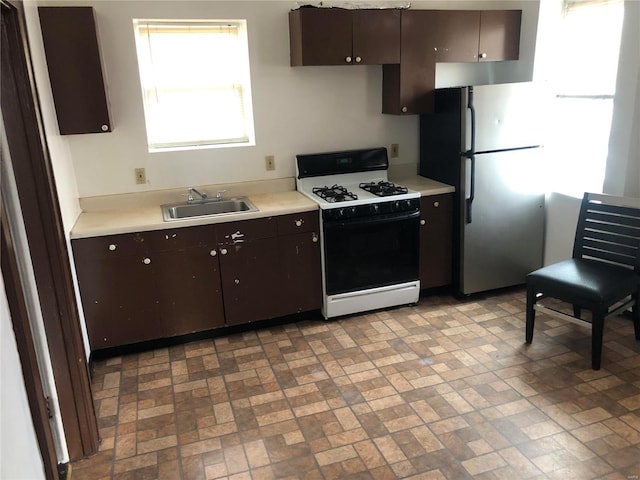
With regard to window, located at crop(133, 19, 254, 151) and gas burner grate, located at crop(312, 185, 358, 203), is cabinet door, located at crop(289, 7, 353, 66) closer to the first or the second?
window, located at crop(133, 19, 254, 151)

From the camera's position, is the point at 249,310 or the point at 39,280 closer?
the point at 39,280

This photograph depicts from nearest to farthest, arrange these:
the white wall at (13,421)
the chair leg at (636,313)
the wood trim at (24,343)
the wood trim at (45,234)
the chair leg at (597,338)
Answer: the white wall at (13,421) → the wood trim at (24,343) → the wood trim at (45,234) → the chair leg at (597,338) → the chair leg at (636,313)

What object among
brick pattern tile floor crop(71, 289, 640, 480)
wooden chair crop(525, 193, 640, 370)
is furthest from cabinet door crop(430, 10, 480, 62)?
brick pattern tile floor crop(71, 289, 640, 480)

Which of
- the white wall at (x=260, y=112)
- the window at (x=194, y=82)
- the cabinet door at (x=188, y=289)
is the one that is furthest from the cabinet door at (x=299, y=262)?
the window at (x=194, y=82)

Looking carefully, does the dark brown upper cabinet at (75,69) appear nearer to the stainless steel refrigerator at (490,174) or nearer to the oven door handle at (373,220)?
the oven door handle at (373,220)

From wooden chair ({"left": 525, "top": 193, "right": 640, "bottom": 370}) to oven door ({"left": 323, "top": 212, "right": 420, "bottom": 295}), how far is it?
2.83ft

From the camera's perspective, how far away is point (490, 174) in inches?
143

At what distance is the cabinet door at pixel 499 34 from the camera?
370cm

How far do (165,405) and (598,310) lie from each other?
7.64 ft

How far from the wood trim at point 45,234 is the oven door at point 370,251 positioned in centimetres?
166

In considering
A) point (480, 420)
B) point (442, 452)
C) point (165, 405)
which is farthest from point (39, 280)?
point (480, 420)

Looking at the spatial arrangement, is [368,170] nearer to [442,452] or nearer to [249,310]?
[249,310]

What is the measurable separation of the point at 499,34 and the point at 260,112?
5.91ft

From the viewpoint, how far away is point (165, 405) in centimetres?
273
